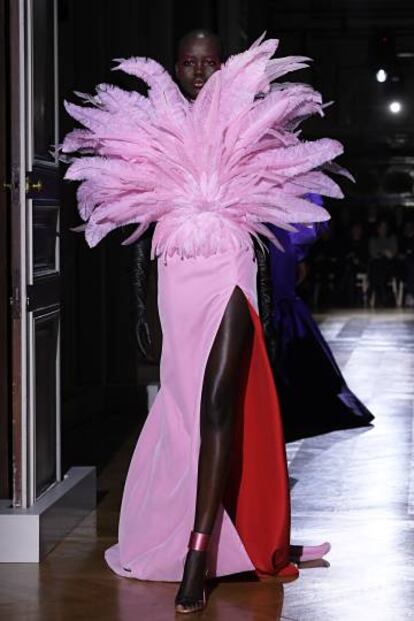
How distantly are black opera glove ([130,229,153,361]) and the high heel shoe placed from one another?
2.33 feet

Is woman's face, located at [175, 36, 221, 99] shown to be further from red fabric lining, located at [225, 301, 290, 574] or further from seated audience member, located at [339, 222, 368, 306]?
seated audience member, located at [339, 222, 368, 306]

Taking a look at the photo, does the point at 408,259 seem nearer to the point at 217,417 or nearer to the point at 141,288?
the point at 141,288

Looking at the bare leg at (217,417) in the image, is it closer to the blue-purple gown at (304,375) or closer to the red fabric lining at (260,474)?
the red fabric lining at (260,474)

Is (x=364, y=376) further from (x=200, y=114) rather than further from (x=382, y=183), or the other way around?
(x=382, y=183)

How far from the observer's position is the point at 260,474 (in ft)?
14.5

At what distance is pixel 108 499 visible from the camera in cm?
572

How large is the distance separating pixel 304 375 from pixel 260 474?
371cm

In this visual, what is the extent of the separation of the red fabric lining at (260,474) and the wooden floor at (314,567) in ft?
0.41

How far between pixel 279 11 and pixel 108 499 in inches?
757

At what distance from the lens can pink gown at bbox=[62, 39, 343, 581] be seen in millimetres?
4180

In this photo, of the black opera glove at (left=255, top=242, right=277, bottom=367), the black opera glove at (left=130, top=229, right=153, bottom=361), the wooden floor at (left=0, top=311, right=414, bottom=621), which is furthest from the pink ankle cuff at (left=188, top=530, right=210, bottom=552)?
the black opera glove at (left=255, top=242, right=277, bottom=367)

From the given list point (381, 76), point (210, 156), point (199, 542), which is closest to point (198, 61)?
point (210, 156)

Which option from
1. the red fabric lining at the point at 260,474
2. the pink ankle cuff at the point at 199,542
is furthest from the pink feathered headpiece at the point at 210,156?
the pink ankle cuff at the point at 199,542

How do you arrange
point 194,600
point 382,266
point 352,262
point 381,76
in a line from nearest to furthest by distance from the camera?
point 194,600, point 382,266, point 352,262, point 381,76
